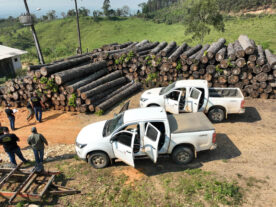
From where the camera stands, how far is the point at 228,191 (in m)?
6.89

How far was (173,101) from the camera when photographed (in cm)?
1130

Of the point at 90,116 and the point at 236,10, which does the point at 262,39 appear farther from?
the point at 236,10

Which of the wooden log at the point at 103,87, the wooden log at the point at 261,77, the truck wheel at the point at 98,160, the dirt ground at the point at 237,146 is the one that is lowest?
the dirt ground at the point at 237,146

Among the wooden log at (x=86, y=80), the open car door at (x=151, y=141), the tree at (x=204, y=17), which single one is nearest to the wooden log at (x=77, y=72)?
the wooden log at (x=86, y=80)

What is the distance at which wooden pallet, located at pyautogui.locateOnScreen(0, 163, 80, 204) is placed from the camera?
6.71 metres

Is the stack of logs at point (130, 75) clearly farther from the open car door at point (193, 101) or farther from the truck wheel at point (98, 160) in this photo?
the truck wheel at point (98, 160)

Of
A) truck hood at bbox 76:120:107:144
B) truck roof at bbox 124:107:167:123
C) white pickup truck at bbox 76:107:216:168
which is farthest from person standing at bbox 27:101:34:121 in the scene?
truck roof at bbox 124:107:167:123

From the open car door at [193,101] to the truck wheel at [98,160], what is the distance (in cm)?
508

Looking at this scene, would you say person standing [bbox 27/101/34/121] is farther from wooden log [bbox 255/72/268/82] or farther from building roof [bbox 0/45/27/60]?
building roof [bbox 0/45/27/60]

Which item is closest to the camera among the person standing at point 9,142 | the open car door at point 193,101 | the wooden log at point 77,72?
the person standing at point 9,142

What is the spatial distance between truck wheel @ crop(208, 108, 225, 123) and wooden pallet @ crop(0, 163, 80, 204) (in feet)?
24.7

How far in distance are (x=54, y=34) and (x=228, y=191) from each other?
209 feet

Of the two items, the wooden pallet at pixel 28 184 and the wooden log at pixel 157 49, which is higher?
the wooden log at pixel 157 49

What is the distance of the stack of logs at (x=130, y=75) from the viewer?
14016mm
